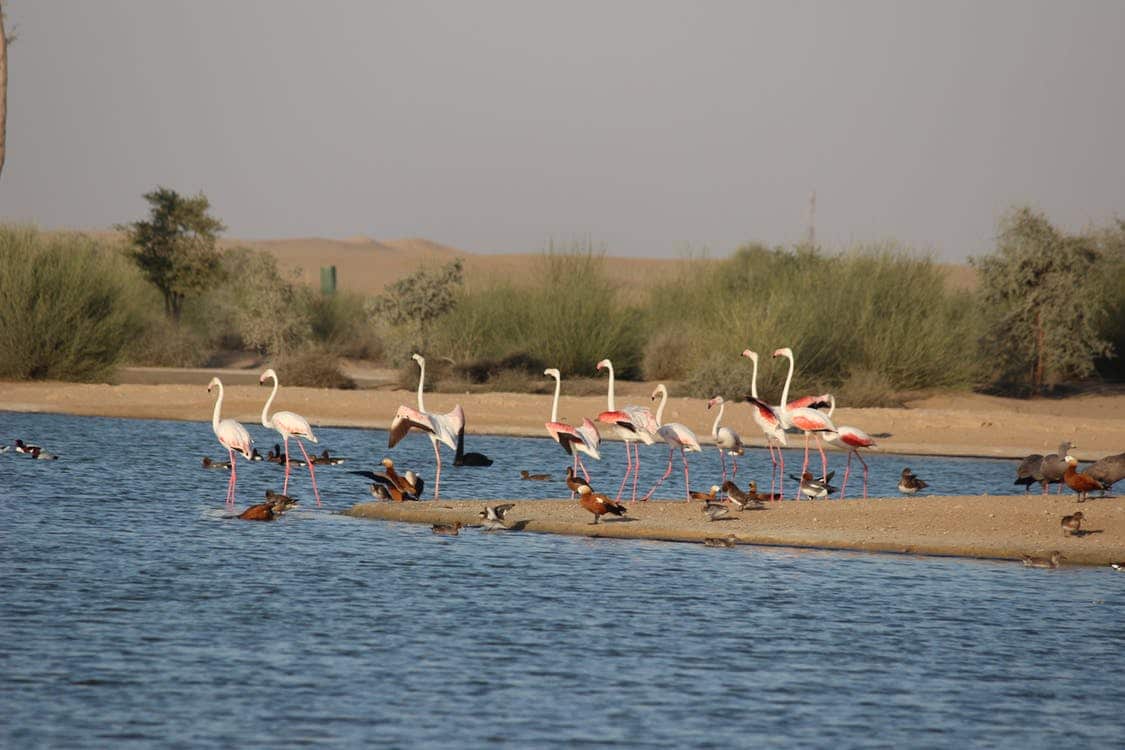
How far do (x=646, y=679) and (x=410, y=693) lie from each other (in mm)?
1576

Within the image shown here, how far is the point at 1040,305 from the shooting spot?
120 ft

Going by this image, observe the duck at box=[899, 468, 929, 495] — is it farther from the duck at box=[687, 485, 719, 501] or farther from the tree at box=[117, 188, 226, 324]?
the tree at box=[117, 188, 226, 324]

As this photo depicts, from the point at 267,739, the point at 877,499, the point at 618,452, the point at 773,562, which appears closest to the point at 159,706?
Result: the point at 267,739

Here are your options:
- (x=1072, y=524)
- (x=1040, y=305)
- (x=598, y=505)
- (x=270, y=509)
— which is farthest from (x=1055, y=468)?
(x=1040, y=305)

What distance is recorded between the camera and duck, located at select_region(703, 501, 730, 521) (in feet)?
55.2

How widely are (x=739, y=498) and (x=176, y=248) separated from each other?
118 ft

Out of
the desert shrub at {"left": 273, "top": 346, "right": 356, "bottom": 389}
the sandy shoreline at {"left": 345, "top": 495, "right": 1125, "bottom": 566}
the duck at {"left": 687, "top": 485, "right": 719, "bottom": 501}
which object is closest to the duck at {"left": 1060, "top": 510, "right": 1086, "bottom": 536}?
the sandy shoreline at {"left": 345, "top": 495, "right": 1125, "bottom": 566}

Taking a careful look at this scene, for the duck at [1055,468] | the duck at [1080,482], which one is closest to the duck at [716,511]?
the duck at [1080,482]

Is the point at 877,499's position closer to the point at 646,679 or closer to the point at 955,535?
the point at 955,535

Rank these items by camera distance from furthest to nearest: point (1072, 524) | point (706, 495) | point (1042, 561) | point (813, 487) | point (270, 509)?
point (706, 495)
point (813, 487)
point (270, 509)
point (1072, 524)
point (1042, 561)

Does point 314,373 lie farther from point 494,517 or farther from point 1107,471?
point 1107,471

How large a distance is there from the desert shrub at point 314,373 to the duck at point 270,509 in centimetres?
1882

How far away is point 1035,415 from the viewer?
31531 millimetres

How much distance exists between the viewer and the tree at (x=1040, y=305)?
3619cm
